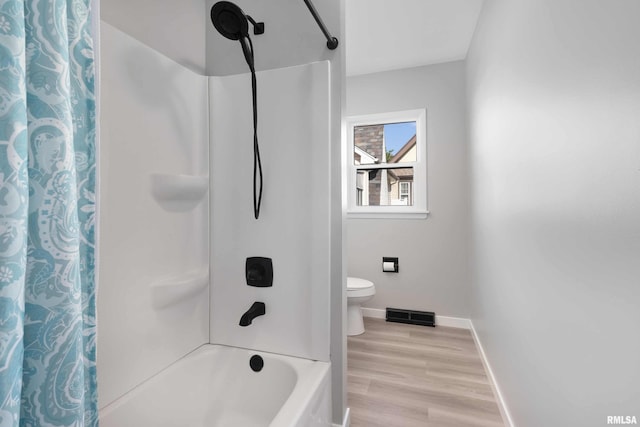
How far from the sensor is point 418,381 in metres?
2.05

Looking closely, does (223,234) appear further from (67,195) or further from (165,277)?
(67,195)

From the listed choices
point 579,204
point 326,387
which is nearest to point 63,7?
point 579,204

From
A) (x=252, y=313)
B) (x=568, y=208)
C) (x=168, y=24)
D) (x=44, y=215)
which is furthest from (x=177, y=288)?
(x=568, y=208)

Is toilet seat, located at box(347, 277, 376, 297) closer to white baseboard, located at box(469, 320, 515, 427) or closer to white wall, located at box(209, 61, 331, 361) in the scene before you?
white baseboard, located at box(469, 320, 515, 427)

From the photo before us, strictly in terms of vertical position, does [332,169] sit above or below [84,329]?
above

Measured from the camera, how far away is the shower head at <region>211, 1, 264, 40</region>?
43.9 inches

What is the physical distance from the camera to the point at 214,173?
1.53 metres

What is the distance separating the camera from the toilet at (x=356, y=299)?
2.66m

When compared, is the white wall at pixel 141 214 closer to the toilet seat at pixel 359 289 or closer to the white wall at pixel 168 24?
the white wall at pixel 168 24

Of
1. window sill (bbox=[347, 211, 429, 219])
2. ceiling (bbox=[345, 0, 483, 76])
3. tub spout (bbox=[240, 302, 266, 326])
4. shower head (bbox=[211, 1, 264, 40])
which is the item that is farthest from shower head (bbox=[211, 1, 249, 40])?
window sill (bbox=[347, 211, 429, 219])

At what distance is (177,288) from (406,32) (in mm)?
2549

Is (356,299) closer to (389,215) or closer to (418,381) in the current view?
(418,381)

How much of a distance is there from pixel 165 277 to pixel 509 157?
5.70ft

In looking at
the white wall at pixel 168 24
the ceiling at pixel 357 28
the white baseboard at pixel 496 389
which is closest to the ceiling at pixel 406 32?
the ceiling at pixel 357 28
